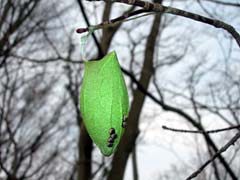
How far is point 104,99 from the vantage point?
657 mm

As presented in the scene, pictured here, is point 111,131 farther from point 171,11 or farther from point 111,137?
point 171,11

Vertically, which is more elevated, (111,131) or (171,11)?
(171,11)

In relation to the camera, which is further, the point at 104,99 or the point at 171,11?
the point at 104,99

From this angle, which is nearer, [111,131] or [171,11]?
[171,11]

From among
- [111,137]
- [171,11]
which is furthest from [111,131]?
[171,11]

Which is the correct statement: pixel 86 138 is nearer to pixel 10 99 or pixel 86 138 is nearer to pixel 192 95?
pixel 192 95

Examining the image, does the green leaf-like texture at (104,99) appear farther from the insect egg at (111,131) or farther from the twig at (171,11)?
the twig at (171,11)

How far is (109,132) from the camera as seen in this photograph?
0.66 metres

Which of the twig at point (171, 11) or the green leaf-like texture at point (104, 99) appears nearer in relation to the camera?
the twig at point (171, 11)

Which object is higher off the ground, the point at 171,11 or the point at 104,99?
the point at 171,11

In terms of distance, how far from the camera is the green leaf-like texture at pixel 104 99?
0.65 metres

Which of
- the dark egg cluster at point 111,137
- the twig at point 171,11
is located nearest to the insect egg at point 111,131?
the dark egg cluster at point 111,137

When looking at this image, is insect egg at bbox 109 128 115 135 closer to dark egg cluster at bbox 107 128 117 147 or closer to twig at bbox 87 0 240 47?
dark egg cluster at bbox 107 128 117 147

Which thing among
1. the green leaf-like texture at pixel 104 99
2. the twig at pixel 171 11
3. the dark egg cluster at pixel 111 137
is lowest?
the dark egg cluster at pixel 111 137
